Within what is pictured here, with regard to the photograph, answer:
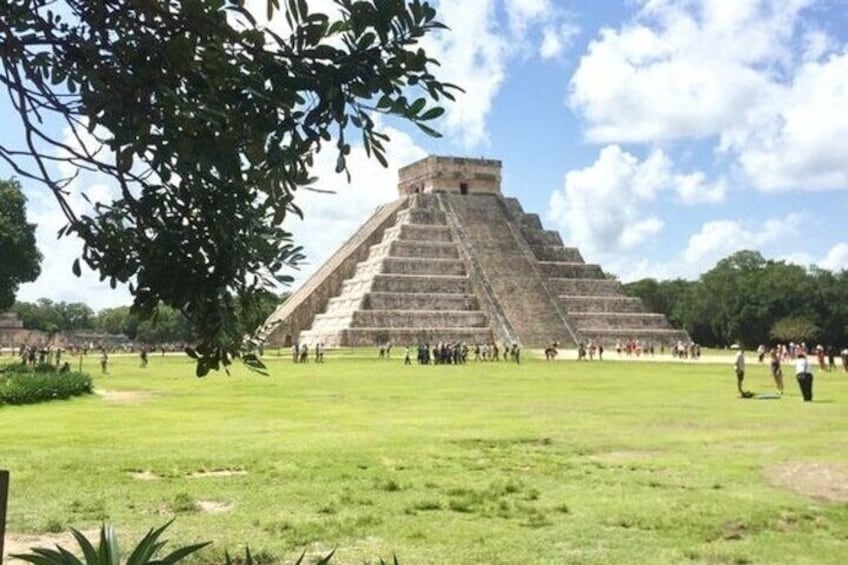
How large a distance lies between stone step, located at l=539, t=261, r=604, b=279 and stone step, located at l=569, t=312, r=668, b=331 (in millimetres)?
4844

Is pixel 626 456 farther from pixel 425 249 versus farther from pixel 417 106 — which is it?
pixel 425 249

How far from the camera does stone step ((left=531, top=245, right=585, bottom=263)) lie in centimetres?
6912

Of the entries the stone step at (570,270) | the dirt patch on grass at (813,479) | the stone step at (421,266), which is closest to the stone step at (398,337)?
the stone step at (421,266)

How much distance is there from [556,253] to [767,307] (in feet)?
79.8

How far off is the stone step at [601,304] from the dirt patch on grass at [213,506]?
55419 millimetres

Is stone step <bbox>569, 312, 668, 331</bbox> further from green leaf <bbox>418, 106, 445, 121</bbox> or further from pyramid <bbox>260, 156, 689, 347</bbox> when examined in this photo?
green leaf <bbox>418, 106, 445, 121</bbox>

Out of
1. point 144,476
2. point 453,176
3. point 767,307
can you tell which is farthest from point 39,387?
point 767,307

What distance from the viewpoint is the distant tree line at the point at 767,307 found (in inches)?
3157

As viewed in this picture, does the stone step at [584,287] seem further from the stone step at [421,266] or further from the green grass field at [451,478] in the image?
the green grass field at [451,478]

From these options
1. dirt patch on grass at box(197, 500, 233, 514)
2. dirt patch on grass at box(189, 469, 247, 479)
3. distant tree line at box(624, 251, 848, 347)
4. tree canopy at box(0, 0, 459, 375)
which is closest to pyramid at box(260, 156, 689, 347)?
distant tree line at box(624, 251, 848, 347)

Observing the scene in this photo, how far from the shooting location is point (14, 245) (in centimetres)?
5006

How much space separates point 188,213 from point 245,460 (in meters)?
7.91

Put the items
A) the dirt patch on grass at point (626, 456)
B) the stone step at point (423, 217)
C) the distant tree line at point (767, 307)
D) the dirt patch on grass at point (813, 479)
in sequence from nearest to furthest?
the dirt patch on grass at point (813, 479), the dirt patch on grass at point (626, 456), the stone step at point (423, 217), the distant tree line at point (767, 307)

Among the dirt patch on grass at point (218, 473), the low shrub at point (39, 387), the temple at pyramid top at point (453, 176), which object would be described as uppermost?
the temple at pyramid top at point (453, 176)
